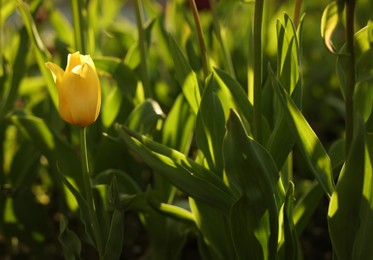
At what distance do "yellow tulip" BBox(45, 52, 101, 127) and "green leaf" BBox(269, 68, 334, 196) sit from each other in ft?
0.82

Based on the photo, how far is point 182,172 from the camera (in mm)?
1041

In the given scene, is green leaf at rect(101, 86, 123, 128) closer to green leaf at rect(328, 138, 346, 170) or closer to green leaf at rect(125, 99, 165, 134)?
green leaf at rect(125, 99, 165, 134)

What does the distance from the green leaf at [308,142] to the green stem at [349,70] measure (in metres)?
0.07

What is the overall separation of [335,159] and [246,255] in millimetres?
244

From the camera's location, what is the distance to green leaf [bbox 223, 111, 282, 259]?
0.90 metres

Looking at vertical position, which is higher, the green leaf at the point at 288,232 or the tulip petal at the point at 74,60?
the tulip petal at the point at 74,60

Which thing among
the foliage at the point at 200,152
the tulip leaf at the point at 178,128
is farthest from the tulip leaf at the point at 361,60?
the tulip leaf at the point at 178,128

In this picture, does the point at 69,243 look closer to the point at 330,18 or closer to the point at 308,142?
the point at 308,142

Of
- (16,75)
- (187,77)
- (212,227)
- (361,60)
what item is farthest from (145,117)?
(361,60)

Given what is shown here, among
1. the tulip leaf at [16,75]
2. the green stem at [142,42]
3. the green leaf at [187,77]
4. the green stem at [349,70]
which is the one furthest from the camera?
the tulip leaf at [16,75]

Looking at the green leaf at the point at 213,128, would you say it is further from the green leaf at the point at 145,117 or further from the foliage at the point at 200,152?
the green leaf at the point at 145,117

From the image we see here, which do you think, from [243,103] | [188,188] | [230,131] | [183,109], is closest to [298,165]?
[183,109]

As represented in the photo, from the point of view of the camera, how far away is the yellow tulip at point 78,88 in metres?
0.91

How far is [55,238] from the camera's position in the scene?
171cm
